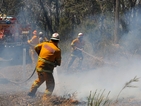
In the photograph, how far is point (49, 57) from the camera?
7059mm

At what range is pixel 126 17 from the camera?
70.4 feet

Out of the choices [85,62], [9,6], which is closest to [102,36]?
[85,62]

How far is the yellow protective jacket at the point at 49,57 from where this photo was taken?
702 centimetres

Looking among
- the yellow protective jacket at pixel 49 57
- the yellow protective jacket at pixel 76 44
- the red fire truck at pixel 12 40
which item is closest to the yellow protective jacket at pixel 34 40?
the red fire truck at pixel 12 40

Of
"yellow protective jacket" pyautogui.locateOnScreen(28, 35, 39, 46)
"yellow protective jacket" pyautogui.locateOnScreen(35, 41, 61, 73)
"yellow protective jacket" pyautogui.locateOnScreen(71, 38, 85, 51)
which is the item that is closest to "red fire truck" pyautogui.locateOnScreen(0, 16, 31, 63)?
"yellow protective jacket" pyautogui.locateOnScreen(28, 35, 39, 46)

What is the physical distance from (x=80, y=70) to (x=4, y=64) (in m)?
3.91

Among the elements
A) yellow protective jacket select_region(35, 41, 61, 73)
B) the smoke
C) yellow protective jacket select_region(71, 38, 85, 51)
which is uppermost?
yellow protective jacket select_region(35, 41, 61, 73)

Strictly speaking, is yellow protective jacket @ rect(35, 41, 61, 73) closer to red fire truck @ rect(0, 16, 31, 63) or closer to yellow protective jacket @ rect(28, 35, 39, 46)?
yellow protective jacket @ rect(28, 35, 39, 46)

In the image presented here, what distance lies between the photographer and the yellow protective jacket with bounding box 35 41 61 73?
7021 millimetres

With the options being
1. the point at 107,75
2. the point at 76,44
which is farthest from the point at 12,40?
the point at 107,75

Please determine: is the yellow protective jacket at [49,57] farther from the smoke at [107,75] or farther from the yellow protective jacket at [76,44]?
the yellow protective jacket at [76,44]

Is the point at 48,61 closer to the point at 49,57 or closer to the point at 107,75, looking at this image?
the point at 49,57

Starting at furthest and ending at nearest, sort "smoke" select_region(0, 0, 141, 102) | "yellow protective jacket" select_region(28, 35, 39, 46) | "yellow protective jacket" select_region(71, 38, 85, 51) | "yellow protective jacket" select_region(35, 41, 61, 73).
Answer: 1. "yellow protective jacket" select_region(28, 35, 39, 46)
2. "yellow protective jacket" select_region(71, 38, 85, 51)
3. "smoke" select_region(0, 0, 141, 102)
4. "yellow protective jacket" select_region(35, 41, 61, 73)

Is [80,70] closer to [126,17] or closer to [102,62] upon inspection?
[102,62]
